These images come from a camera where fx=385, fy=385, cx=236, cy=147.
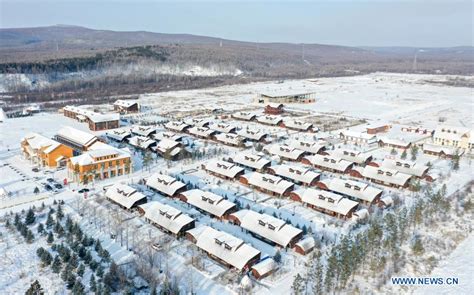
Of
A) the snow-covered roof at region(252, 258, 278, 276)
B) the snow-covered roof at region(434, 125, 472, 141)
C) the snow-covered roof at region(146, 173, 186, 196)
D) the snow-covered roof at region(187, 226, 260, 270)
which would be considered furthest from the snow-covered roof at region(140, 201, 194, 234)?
the snow-covered roof at region(434, 125, 472, 141)

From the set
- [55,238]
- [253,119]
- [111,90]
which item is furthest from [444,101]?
[55,238]

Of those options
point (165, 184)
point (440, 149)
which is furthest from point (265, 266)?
point (440, 149)

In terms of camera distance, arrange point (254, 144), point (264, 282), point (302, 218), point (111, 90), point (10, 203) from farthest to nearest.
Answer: point (111, 90) → point (254, 144) → point (10, 203) → point (302, 218) → point (264, 282)

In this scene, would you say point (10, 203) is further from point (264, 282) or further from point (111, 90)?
point (111, 90)

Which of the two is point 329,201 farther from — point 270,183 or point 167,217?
point 167,217

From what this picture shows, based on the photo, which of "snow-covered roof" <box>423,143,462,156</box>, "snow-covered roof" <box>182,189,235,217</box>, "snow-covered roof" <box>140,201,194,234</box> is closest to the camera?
"snow-covered roof" <box>140,201,194,234</box>

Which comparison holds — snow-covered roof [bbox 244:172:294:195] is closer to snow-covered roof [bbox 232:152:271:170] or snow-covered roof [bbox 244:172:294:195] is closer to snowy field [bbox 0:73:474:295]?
snowy field [bbox 0:73:474:295]

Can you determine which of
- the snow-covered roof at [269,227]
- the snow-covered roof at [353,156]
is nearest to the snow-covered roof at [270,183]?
the snow-covered roof at [269,227]
